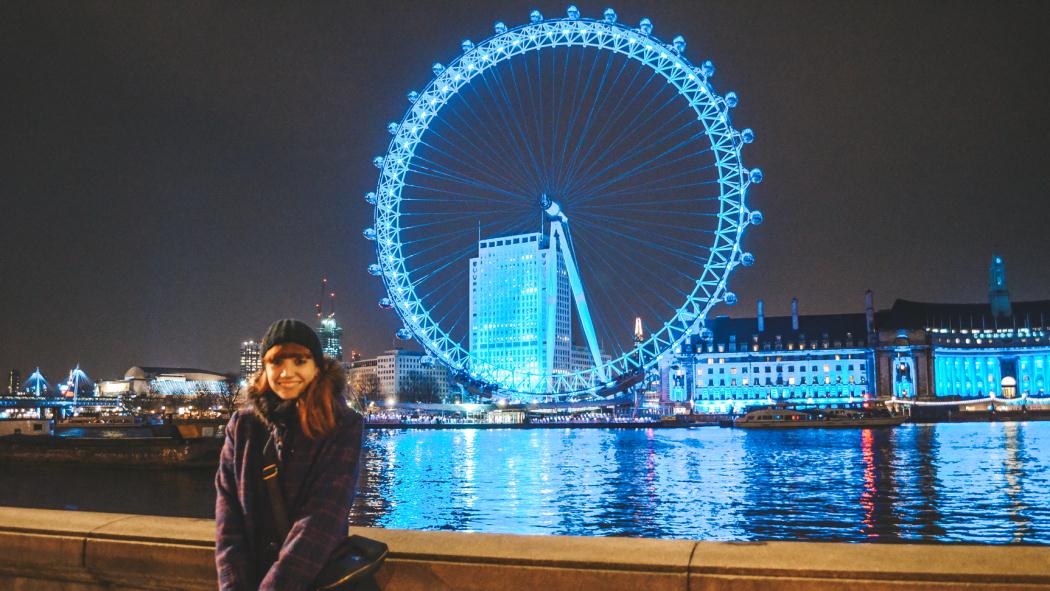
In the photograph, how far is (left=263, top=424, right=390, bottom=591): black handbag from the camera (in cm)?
345

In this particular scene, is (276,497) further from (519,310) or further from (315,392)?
(519,310)

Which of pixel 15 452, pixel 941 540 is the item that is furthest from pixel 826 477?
pixel 15 452

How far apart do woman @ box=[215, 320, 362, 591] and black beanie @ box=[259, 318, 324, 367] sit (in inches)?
4.0

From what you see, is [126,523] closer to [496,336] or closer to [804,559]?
[804,559]

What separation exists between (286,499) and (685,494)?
22.0 m

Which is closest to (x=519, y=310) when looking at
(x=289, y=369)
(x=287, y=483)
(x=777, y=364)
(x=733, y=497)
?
(x=733, y=497)

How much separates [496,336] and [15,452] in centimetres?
3457

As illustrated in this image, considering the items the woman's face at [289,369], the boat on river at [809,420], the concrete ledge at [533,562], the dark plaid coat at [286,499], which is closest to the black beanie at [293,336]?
the woman's face at [289,369]

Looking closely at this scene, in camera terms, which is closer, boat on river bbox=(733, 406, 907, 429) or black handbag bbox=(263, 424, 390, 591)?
black handbag bbox=(263, 424, 390, 591)

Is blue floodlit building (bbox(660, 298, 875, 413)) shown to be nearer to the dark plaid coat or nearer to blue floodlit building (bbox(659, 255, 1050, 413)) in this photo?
blue floodlit building (bbox(659, 255, 1050, 413))

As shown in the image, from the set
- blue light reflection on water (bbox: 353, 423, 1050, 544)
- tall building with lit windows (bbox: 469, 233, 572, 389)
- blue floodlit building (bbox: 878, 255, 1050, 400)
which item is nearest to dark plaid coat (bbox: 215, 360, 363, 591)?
blue light reflection on water (bbox: 353, 423, 1050, 544)

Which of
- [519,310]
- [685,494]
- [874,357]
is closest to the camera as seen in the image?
[685,494]

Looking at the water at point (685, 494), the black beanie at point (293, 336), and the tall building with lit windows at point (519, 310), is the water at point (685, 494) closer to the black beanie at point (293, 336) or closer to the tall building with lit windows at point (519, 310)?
the black beanie at point (293, 336)

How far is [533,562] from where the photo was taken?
12.8 ft
